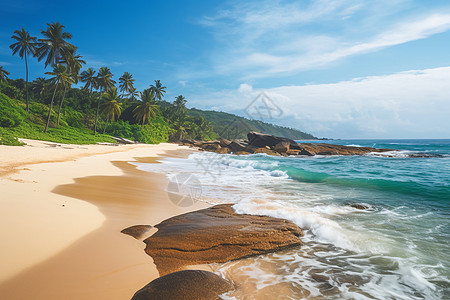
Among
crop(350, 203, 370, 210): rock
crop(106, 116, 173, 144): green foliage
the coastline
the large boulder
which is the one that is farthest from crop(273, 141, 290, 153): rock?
the coastline

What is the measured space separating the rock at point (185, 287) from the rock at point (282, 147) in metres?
33.6

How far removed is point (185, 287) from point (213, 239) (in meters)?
1.40

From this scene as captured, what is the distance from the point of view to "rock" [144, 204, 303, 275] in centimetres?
337

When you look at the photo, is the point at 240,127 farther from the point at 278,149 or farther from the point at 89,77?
the point at 89,77

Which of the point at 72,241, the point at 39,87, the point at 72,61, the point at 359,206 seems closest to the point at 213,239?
the point at 72,241

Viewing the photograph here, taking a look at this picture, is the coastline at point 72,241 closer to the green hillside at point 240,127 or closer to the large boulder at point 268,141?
the green hillside at point 240,127

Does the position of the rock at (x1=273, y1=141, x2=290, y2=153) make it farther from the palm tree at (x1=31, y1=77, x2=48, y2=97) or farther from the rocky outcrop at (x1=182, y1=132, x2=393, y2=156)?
the palm tree at (x1=31, y1=77, x2=48, y2=97)

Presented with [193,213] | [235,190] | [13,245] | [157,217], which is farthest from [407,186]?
[13,245]

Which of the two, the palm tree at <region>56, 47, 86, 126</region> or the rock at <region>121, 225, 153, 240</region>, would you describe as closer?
the rock at <region>121, 225, 153, 240</region>

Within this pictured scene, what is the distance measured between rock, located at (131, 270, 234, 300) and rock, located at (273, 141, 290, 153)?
110ft

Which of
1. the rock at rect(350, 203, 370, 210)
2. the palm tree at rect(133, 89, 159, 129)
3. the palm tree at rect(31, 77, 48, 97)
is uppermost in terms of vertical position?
the palm tree at rect(31, 77, 48, 97)

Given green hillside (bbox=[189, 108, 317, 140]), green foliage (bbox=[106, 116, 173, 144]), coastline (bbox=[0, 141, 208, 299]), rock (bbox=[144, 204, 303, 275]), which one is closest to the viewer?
coastline (bbox=[0, 141, 208, 299])

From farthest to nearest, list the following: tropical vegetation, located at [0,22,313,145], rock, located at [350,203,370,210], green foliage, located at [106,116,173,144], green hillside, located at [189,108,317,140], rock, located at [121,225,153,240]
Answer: green foliage, located at [106,116,173,144] → tropical vegetation, located at [0,22,313,145] → green hillside, located at [189,108,317,140] → rock, located at [350,203,370,210] → rock, located at [121,225,153,240]

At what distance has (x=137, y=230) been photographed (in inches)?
160
